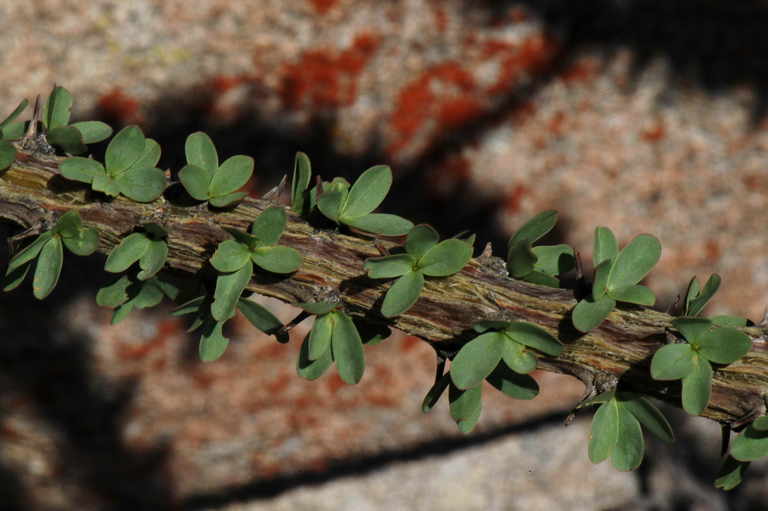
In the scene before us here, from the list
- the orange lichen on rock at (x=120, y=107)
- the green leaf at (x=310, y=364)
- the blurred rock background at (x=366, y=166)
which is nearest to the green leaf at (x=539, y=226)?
the green leaf at (x=310, y=364)

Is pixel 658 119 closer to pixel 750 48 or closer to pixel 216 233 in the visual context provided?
pixel 750 48

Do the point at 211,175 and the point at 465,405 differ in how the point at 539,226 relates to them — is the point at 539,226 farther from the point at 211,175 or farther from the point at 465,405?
the point at 211,175

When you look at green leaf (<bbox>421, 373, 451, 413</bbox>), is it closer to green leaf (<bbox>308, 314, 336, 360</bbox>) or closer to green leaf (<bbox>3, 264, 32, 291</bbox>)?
green leaf (<bbox>308, 314, 336, 360</bbox>)

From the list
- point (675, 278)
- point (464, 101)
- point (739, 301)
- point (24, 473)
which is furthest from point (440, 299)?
point (24, 473)

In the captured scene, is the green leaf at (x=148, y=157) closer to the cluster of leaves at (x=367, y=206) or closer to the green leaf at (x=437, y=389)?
the cluster of leaves at (x=367, y=206)

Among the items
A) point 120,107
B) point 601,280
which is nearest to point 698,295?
point 601,280
